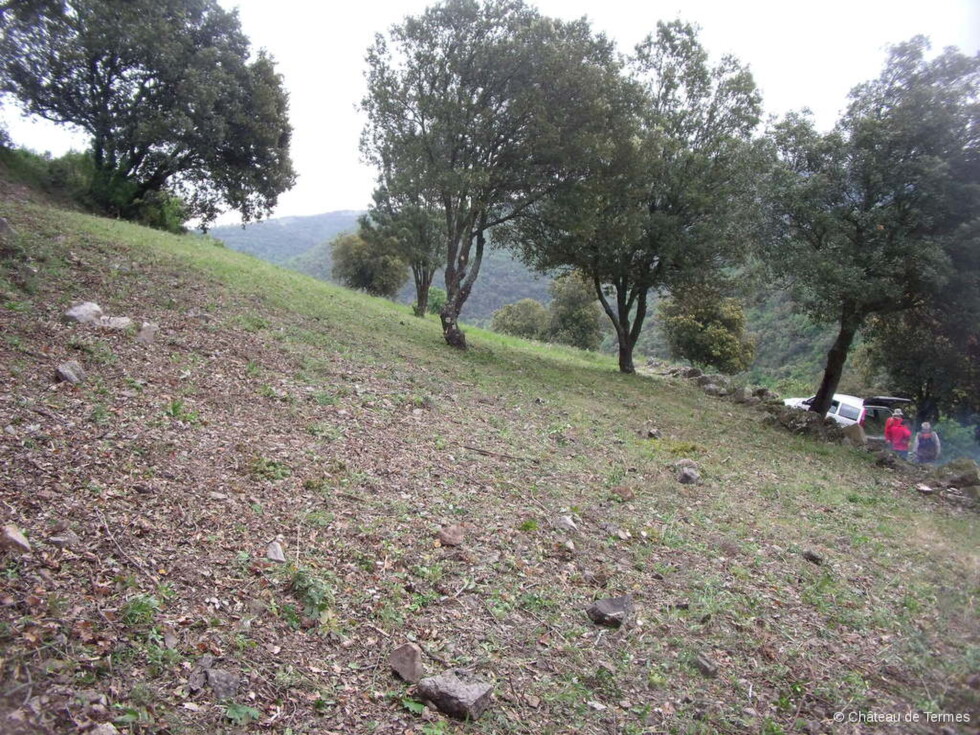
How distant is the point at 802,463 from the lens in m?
10.4

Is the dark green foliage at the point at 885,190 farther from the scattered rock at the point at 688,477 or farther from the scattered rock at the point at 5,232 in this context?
the scattered rock at the point at 5,232

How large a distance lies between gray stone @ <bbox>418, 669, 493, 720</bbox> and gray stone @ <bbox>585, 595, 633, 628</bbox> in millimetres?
1183

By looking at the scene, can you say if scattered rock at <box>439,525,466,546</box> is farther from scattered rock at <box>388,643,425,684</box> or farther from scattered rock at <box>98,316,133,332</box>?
scattered rock at <box>98,316,133,332</box>

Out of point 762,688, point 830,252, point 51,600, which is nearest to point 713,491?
point 762,688

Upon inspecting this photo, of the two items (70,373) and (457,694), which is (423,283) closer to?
(70,373)

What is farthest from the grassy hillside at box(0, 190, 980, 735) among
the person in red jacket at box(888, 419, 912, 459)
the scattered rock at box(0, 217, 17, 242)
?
the person in red jacket at box(888, 419, 912, 459)

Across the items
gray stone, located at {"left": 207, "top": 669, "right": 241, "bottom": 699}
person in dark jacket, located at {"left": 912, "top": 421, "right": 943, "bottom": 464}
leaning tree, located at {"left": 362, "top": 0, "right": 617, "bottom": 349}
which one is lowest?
gray stone, located at {"left": 207, "top": 669, "right": 241, "bottom": 699}

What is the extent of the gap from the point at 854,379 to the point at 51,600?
35306mm

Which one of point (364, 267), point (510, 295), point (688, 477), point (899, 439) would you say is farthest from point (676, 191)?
point (510, 295)

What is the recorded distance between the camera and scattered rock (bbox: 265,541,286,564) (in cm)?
399

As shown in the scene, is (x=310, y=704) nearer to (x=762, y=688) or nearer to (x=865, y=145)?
(x=762, y=688)

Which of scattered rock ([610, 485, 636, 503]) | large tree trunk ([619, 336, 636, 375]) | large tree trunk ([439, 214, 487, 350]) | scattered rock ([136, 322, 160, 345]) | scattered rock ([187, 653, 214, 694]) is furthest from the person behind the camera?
large tree trunk ([619, 336, 636, 375])

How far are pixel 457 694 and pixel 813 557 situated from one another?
14.2ft

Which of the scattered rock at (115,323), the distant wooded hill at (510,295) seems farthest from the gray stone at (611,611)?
the distant wooded hill at (510,295)
